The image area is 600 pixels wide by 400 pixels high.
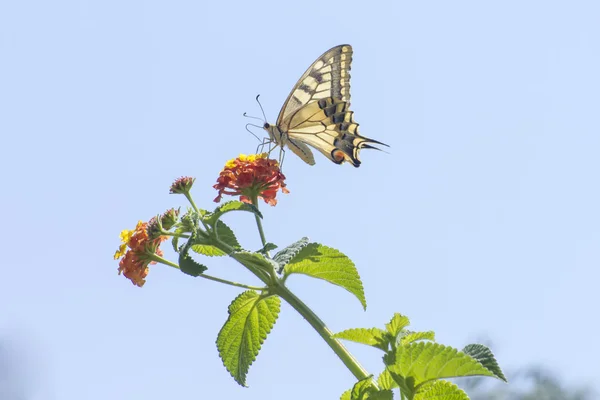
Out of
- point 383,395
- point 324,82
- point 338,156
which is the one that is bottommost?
point 383,395

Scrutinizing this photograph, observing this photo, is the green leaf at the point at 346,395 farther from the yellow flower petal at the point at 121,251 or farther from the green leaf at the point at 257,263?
the yellow flower petal at the point at 121,251

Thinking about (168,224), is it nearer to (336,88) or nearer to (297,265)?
(297,265)

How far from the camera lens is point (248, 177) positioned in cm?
296

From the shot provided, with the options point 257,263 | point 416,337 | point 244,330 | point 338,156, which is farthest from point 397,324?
point 338,156

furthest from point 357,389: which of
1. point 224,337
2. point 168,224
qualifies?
point 168,224

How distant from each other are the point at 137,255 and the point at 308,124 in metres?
1.30

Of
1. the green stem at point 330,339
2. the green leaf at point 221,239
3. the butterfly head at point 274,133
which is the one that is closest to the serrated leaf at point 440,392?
the green stem at point 330,339

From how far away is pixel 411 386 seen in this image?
6.93ft

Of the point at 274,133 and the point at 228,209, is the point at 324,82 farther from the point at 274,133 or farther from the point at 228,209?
the point at 228,209

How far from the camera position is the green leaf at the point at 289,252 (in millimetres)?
2354

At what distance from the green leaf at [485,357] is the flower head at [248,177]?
1.06m

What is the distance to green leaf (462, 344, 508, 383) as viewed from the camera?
2.06 metres

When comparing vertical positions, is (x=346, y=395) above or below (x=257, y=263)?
below

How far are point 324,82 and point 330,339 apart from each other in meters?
1.90
